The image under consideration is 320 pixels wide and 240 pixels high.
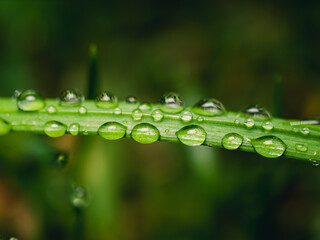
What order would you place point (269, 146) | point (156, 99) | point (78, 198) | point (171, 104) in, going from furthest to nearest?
point (156, 99) < point (78, 198) < point (171, 104) < point (269, 146)

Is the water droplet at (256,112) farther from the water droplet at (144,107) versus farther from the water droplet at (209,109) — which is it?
the water droplet at (144,107)

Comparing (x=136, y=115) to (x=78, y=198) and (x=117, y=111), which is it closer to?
(x=117, y=111)

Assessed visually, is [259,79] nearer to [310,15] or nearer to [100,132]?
[310,15]

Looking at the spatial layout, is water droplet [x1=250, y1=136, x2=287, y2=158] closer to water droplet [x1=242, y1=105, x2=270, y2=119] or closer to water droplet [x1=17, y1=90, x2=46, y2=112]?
water droplet [x1=242, y1=105, x2=270, y2=119]

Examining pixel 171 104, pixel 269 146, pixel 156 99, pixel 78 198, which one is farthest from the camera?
pixel 156 99

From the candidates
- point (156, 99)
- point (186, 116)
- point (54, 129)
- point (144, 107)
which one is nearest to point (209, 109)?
point (186, 116)

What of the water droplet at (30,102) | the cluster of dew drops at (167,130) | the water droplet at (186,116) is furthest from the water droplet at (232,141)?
the water droplet at (30,102)
